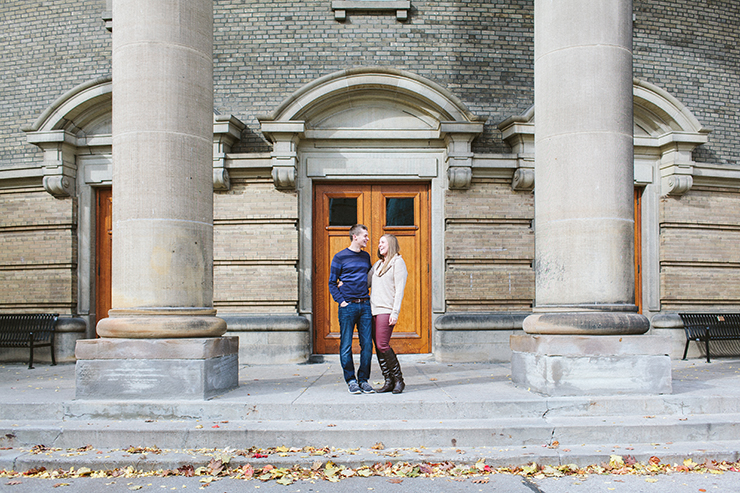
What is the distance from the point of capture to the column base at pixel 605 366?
6559 mm

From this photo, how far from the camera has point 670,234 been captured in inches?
435

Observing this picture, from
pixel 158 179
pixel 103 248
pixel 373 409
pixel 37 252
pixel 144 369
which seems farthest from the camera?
pixel 103 248

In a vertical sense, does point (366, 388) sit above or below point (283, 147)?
below

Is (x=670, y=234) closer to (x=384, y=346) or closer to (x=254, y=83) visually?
(x=384, y=346)

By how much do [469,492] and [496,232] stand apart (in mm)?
6569

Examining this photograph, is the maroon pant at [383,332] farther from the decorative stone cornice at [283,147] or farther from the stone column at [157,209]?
the decorative stone cornice at [283,147]

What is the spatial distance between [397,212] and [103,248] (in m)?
5.30

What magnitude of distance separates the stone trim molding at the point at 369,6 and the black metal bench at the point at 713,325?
7.09 m

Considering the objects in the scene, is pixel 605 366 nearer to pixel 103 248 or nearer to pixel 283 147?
pixel 283 147

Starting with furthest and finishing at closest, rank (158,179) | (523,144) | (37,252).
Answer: (37,252) → (523,144) → (158,179)

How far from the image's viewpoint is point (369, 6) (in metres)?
10.9

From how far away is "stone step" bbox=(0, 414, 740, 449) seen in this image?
18.4ft

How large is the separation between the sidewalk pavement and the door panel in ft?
14.1

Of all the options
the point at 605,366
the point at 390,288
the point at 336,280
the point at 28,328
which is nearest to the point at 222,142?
the point at 336,280
